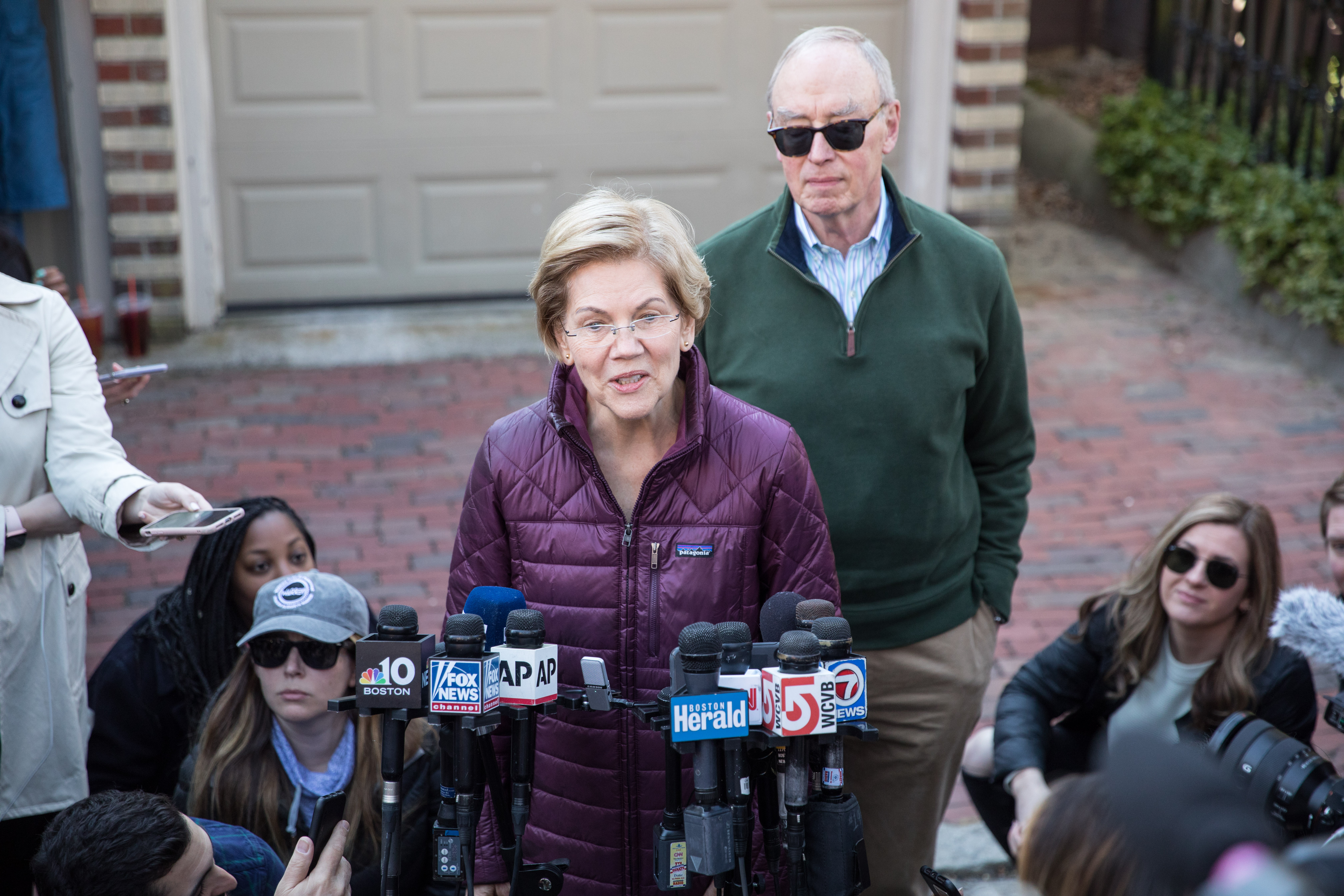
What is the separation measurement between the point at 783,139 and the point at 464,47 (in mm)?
5399

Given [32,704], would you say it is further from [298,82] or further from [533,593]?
[298,82]

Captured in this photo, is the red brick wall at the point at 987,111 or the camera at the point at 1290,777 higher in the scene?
the red brick wall at the point at 987,111

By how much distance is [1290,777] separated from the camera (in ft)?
8.82

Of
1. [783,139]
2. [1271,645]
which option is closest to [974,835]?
[1271,645]

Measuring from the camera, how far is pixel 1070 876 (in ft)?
4.54

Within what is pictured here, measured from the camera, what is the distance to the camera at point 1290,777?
2635mm

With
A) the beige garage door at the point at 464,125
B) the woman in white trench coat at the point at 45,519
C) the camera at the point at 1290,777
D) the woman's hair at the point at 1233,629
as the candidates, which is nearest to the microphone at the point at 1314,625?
the camera at the point at 1290,777

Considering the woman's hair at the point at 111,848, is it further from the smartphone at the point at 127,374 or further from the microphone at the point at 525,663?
the smartphone at the point at 127,374

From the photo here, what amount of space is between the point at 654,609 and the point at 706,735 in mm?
489

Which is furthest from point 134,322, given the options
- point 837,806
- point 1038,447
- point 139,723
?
point 837,806

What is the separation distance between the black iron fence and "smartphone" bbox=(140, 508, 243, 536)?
704 centimetres

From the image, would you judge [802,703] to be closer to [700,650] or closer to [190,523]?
[700,650]

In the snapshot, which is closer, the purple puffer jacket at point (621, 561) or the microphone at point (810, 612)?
the microphone at point (810, 612)

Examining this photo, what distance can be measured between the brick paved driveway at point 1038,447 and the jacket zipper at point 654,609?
8.29 ft
